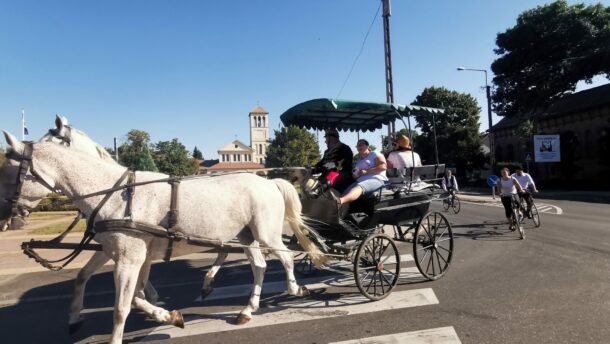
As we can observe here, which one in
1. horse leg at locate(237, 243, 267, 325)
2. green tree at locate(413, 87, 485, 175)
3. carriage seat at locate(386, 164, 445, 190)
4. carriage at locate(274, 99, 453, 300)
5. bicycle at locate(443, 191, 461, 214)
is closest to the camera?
horse leg at locate(237, 243, 267, 325)

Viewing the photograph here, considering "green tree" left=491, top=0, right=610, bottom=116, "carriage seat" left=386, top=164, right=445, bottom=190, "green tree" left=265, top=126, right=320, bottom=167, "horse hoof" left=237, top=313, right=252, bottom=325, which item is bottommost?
"horse hoof" left=237, top=313, right=252, bottom=325

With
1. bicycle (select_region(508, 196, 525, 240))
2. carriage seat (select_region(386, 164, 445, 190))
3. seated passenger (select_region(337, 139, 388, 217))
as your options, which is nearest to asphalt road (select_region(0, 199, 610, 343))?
seated passenger (select_region(337, 139, 388, 217))

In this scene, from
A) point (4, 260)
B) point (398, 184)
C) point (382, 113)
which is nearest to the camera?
point (398, 184)

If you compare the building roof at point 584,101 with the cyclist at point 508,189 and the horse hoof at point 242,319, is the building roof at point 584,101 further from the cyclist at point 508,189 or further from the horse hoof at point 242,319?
the horse hoof at point 242,319

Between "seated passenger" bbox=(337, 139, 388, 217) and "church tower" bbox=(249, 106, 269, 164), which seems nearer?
"seated passenger" bbox=(337, 139, 388, 217)

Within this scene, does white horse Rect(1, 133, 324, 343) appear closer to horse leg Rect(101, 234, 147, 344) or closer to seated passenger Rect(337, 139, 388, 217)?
horse leg Rect(101, 234, 147, 344)

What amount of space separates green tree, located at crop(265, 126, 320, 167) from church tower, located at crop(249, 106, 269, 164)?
141ft

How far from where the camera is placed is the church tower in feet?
391

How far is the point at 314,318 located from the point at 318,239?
1.10 metres

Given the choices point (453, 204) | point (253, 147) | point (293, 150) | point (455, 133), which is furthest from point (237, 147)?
point (453, 204)

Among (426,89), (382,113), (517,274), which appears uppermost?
(426,89)

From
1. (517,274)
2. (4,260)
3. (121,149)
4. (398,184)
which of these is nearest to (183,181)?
(398,184)

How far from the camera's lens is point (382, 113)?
7047 millimetres

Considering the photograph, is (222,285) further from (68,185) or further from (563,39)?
(563,39)
